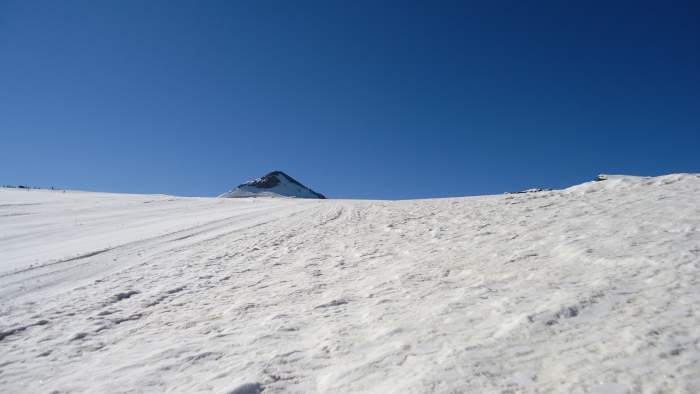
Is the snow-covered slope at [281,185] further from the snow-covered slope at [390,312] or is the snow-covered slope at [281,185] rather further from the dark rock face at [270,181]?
the snow-covered slope at [390,312]

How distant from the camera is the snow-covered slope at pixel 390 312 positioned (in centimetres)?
304

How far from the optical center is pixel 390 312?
4566 millimetres

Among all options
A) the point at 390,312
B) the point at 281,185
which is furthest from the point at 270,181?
the point at 390,312

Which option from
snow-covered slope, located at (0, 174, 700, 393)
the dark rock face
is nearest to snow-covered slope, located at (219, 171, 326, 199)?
the dark rock face

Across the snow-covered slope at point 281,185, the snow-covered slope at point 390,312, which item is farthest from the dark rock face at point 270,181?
the snow-covered slope at point 390,312

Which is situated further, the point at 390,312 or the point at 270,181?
the point at 270,181

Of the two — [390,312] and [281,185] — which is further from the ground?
[281,185]

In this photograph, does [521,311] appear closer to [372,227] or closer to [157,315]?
[157,315]

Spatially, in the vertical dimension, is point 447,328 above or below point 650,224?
below

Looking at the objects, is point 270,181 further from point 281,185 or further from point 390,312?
point 390,312

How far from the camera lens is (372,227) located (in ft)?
38.4

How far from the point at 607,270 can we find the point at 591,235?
2.04 metres

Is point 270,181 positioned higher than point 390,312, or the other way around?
point 270,181

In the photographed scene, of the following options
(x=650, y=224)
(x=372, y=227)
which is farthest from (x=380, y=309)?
(x=372, y=227)
